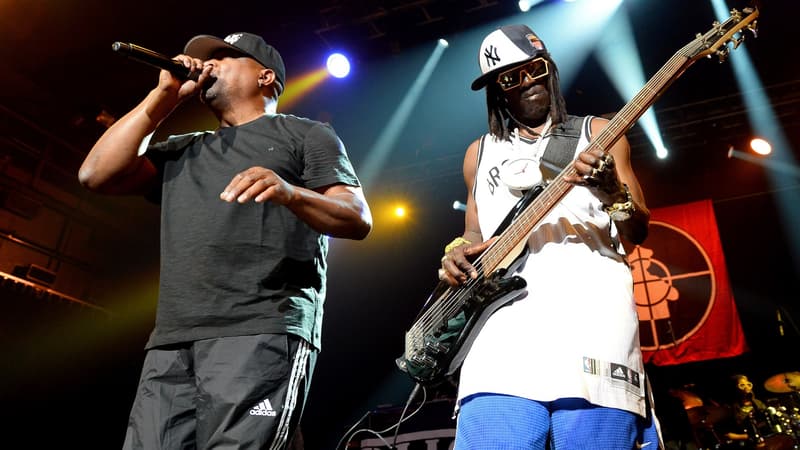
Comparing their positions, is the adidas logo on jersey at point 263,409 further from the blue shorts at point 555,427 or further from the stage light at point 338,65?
the stage light at point 338,65

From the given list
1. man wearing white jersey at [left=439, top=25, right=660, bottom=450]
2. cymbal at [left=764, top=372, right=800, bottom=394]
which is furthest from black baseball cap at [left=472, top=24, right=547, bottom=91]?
cymbal at [left=764, top=372, right=800, bottom=394]

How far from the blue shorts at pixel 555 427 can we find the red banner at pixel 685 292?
6.26 meters

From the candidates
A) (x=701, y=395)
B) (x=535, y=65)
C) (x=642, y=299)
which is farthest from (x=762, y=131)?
(x=535, y=65)

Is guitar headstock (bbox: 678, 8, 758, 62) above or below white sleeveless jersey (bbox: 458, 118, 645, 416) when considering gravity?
above

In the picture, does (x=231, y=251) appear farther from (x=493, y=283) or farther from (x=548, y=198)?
(x=548, y=198)

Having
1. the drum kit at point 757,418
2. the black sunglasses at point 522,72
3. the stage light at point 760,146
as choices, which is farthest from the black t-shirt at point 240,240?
the stage light at point 760,146

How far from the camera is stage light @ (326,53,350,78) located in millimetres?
7472

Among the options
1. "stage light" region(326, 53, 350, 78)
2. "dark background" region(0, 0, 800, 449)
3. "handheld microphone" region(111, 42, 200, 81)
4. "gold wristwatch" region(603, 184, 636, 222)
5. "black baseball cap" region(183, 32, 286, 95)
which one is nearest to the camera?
"gold wristwatch" region(603, 184, 636, 222)

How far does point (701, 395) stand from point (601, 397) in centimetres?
806

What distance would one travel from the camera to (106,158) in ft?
7.00

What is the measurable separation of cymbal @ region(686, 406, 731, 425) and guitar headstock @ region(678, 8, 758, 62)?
20.2 ft

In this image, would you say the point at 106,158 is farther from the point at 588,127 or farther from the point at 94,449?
the point at 94,449

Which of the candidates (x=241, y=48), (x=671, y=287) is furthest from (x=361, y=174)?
(x=241, y=48)

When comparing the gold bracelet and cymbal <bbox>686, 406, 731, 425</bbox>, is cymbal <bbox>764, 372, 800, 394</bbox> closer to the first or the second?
cymbal <bbox>686, 406, 731, 425</bbox>
